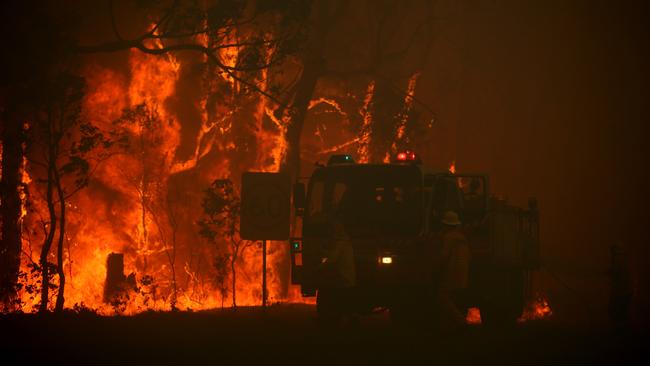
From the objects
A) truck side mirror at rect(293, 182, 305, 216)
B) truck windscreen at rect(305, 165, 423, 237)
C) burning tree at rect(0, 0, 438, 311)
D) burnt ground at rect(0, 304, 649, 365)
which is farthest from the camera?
burning tree at rect(0, 0, 438, 311)

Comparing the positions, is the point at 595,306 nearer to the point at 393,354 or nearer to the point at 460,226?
the point at 460,226

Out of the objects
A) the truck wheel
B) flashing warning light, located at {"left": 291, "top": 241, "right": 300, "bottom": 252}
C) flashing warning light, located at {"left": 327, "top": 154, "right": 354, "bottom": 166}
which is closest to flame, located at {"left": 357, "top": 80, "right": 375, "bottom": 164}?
flashing warning light, located at {"left": 327, "top": 154, "right": 354, "bottom": 166}

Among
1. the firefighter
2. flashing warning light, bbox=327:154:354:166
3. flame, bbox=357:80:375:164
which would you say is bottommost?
the firefighter

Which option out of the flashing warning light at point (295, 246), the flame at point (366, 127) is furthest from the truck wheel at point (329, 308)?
the flame at point (366, 127)

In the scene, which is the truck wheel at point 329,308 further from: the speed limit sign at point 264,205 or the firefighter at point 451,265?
the firefighter at point 451,265

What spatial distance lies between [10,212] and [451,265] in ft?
38.2

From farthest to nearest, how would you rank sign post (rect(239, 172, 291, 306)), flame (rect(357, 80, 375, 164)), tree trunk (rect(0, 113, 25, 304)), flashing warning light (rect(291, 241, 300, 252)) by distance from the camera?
flame (rect(357, 80, 375, 164)) < tree trunk (rect(0, 113, 25, 304)) < sign post (rect(239, 172, 291, 306)) < flashing warning light (rect(291, 241, 300, 252))

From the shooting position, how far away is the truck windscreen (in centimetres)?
1778

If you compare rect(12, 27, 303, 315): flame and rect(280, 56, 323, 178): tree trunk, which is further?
rect(12, 27, 303, 315): flame

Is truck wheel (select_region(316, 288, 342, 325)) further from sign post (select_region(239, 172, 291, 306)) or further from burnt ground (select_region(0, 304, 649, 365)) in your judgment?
sign post (select_region(239, 172, 291, 306))

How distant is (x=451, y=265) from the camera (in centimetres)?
1689

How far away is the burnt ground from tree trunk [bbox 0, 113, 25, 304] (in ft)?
15.4

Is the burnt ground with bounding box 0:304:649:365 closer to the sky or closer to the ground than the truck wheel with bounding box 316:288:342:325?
closer to the ground

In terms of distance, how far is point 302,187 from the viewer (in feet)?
61.1
